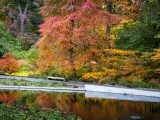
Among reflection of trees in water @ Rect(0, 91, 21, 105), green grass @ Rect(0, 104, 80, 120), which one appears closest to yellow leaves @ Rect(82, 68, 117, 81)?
reflection of trees in water @ Rect(0, 91, 21, 105)

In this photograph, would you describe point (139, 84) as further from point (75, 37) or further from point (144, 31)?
point (75, 37)

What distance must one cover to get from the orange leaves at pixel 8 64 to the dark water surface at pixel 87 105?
641cm

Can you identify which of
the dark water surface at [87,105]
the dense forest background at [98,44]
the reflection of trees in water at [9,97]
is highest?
the dense forest background at [98,44]

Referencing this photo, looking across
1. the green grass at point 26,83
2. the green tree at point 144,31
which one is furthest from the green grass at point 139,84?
the green grass at point 26,83

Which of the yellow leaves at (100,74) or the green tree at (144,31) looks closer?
the green tree at (144,31)

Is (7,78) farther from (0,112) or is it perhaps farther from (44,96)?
(0,112)

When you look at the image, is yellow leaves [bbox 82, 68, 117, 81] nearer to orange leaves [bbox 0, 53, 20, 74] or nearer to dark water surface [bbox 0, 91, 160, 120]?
dark water surface [bbox 0, 91, 160, 120]

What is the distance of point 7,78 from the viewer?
90.4 feet

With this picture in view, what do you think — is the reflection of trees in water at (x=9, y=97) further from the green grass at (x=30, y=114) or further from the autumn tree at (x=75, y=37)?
the autumn tree at (x=75, y=37)

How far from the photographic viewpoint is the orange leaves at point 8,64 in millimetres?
29500

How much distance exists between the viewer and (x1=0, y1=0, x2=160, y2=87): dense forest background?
2580cm

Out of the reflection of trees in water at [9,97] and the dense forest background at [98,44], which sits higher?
the dense forest background at [98,44]

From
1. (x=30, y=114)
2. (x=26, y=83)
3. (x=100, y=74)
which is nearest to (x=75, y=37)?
(x=100, y=74)

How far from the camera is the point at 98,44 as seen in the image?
2756 cm
